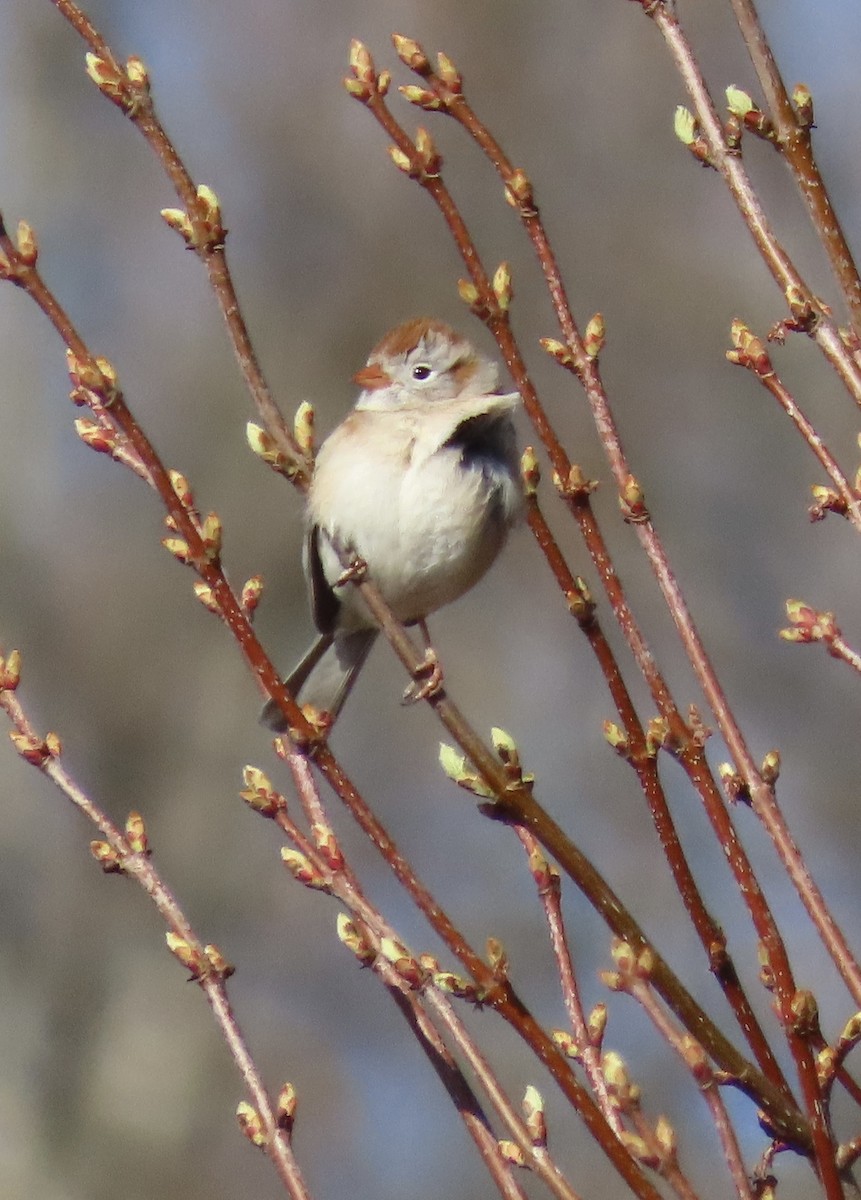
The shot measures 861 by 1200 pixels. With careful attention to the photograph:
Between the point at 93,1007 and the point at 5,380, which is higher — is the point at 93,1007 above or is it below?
below

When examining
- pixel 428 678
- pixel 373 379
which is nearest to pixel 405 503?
pixel 373 379

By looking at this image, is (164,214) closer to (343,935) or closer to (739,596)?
(343,935)

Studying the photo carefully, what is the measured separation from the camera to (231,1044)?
6.59ft

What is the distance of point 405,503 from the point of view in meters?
3.26

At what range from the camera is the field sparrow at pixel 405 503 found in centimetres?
326

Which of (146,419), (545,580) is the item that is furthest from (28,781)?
(545,580)

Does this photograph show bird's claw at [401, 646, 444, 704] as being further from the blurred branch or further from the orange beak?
the orange beak

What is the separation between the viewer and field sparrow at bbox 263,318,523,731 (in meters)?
3.26

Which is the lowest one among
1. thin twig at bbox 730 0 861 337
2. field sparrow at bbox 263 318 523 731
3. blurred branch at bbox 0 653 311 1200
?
blurred branch at bbox 0 653 311 1200

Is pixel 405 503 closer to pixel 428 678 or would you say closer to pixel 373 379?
pixel 373 379

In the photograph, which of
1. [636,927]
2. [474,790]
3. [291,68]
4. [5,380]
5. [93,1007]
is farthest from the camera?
[291,68]

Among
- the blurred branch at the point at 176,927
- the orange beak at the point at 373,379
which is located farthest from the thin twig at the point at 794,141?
the orange beak at the point at 373,379

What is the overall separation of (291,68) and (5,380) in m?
2.68

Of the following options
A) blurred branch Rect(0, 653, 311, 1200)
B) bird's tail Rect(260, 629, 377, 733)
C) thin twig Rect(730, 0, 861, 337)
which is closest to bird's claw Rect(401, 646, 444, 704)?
blurred branch Rect(0, 653, 311, 1200)
